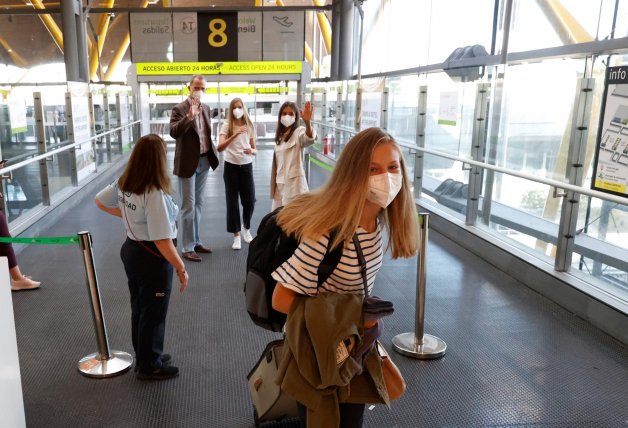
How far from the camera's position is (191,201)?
5.02 metres

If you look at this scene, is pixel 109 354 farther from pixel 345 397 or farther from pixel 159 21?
pixel 159 21

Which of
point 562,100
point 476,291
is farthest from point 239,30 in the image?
point 476,291

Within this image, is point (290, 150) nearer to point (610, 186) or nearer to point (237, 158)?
point (237, 158)

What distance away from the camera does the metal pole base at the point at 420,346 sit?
3.32 metres

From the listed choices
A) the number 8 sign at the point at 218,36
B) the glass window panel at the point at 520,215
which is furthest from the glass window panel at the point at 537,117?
the number 8 sign at the point at 218,36

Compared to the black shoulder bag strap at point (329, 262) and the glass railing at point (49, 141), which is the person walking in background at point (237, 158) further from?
the black shoulder bag strap at point (329, 262)

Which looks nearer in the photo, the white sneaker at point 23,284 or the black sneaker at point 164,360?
the black sneaker at point 164,360

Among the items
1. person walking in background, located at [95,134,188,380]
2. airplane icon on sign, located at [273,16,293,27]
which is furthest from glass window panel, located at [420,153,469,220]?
airplane icon on sign, located at [273,16,293,27]

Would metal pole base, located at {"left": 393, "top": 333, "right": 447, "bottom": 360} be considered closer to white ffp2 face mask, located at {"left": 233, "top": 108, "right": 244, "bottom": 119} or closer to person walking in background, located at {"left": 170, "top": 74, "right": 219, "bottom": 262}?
person walking in background, located at {"left": 170, "top": 74, "right": 219, "bottom": 262}

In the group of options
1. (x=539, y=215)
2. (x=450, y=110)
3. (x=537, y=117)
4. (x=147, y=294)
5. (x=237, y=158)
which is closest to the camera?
(x=147, y=294)

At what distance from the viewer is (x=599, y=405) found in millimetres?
2848

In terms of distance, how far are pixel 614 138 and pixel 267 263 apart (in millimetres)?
3196

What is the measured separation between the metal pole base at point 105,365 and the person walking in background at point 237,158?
240cm

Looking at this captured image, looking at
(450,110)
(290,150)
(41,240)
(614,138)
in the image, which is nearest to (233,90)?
(450,110)
